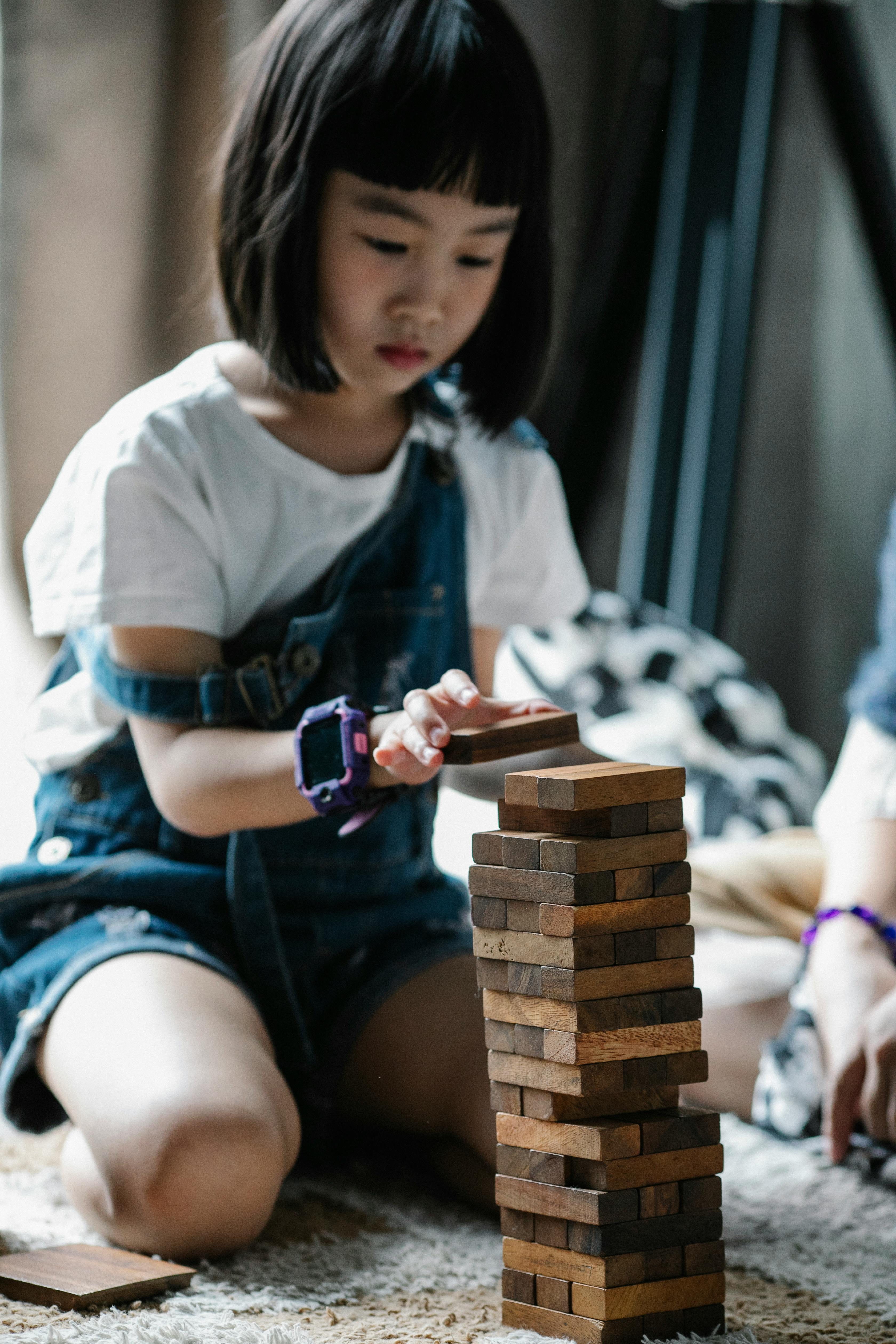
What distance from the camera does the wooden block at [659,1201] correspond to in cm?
62

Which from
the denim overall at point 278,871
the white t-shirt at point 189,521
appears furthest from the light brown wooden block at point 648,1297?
the white t-shirt at point 189,521

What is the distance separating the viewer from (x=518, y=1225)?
0.65 meters

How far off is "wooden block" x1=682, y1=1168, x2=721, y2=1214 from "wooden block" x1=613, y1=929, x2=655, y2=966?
0.11 metres

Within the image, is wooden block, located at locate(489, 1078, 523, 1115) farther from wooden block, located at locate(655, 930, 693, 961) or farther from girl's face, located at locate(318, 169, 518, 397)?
girl's face, located at locate(318, 169, 518, 397)

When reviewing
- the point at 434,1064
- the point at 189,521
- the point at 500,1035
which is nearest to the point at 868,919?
the point at 434,1064

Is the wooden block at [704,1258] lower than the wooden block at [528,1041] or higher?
lower

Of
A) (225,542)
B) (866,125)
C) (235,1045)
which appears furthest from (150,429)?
(866,125)

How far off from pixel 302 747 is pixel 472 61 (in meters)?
0.43

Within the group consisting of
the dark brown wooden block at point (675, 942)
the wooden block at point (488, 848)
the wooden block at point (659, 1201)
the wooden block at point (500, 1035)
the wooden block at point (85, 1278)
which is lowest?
the wooden block at point (85, 1278)

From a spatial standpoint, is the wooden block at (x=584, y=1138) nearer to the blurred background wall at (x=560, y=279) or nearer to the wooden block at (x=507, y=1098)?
the wooden block at (x=507, y=1098)

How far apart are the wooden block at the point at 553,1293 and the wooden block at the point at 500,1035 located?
0.11m

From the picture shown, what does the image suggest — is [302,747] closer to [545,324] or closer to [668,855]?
[668,855]

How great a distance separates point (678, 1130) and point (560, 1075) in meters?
0.06

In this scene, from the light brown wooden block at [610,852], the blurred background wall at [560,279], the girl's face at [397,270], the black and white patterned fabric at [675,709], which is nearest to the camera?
the light brown wooden block at [610,852]
